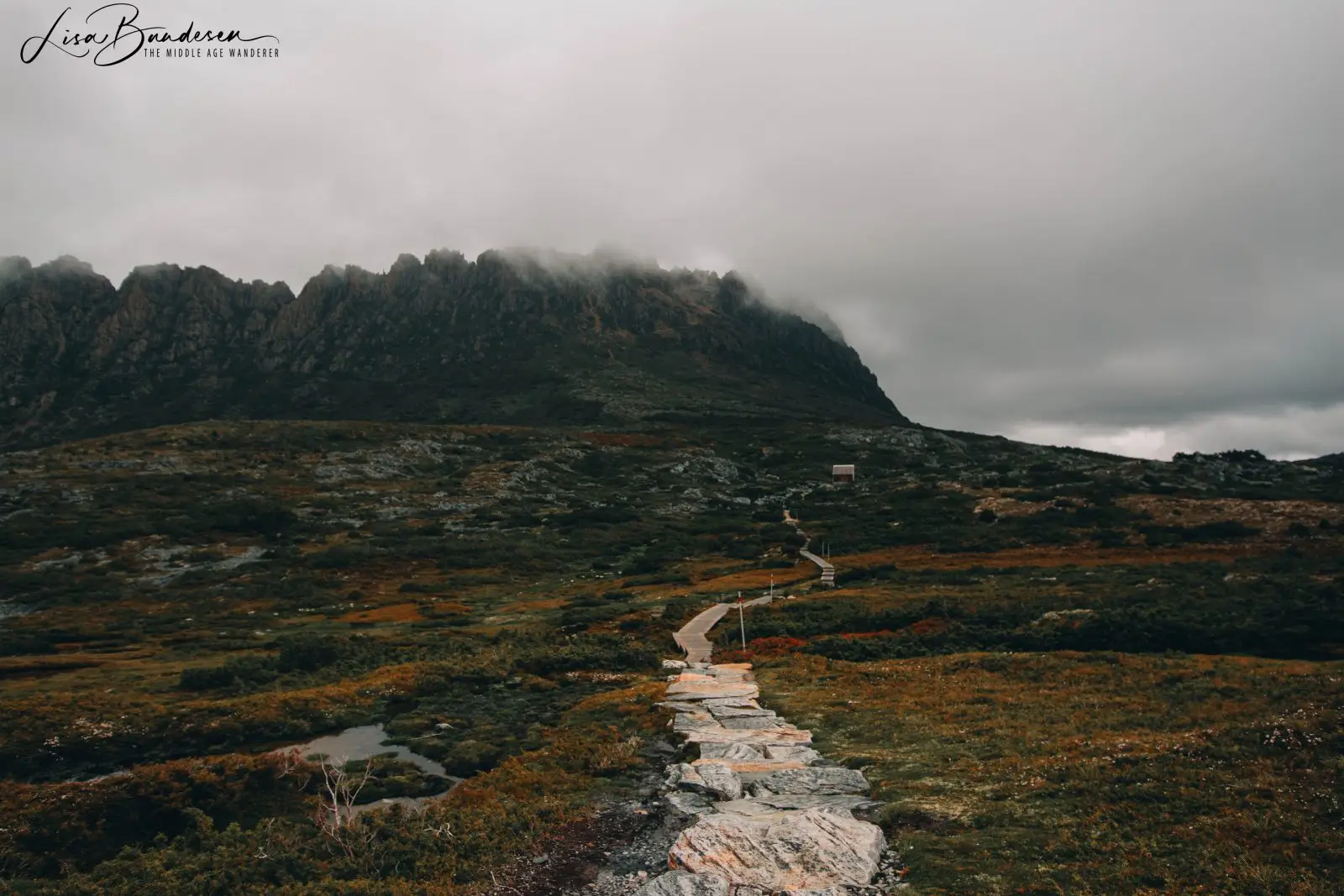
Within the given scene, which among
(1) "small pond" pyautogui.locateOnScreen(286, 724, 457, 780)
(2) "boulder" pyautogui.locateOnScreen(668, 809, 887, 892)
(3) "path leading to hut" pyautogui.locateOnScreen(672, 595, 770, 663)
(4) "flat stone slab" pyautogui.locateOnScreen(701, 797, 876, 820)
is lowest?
(3) "path leading to hut" pyautogui.locateOnScreen(672, 595, 770, 663)

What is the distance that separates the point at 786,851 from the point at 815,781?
5935 mm

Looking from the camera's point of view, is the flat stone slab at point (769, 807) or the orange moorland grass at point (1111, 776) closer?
the orange moorland grass at point (1111, 776)

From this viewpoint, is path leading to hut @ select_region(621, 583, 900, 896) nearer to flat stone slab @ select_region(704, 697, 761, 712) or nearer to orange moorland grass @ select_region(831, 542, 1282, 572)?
flat stone slab @ select_region(704, 697, 761, 712)

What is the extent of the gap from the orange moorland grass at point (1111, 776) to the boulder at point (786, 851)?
112 cm

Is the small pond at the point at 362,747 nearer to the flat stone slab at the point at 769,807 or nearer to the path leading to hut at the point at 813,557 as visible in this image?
the flat stone slab at the point at 769,807

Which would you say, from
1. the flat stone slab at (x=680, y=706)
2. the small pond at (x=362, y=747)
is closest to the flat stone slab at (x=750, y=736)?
the flat stone slab at (x=680, y=706)

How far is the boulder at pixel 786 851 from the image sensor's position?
14.0 meters

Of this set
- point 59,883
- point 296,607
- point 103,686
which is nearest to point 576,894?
point 59,883

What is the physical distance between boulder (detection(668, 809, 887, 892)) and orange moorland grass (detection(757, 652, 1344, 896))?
3.67 feet

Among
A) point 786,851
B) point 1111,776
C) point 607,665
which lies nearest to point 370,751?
point 607,665

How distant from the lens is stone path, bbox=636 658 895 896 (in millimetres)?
13906

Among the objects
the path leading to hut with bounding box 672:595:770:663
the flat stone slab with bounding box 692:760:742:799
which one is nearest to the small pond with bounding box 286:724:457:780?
the flat stone slab with bounding box 692:760:742:799

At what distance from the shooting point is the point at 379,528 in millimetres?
107438

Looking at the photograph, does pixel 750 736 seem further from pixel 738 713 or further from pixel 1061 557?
pixel 1061 557
